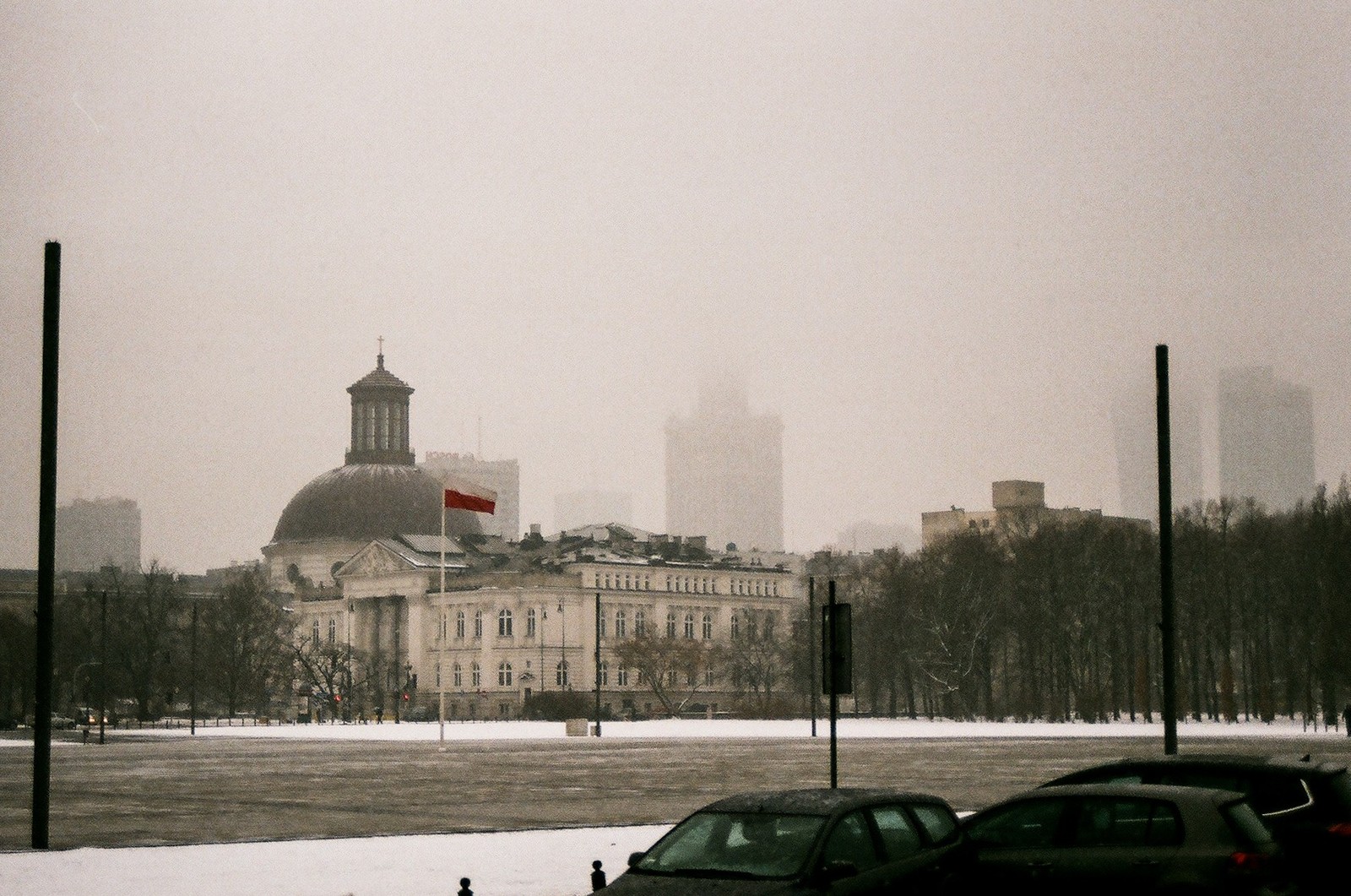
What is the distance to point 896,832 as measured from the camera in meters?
15.7

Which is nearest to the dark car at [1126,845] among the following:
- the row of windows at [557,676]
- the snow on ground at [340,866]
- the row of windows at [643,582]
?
the snow on ground at [340,866]

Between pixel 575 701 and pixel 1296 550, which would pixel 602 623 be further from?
pixel 1296 550

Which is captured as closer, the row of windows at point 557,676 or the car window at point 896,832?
the car window at point 896,832

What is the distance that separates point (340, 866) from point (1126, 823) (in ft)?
36.4

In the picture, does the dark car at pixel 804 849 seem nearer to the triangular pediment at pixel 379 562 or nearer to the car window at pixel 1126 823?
the car window at pixel 1126 823

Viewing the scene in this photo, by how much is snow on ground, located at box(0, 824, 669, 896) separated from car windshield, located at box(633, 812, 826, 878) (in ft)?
21.0

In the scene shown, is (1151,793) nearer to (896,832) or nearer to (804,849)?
(896,832)

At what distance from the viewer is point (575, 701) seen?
144500 millimetres

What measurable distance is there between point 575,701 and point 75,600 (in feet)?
143

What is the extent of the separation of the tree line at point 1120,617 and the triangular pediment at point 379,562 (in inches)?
2457

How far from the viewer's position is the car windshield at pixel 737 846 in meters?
14.5

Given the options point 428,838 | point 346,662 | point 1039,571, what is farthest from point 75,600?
point 428,838

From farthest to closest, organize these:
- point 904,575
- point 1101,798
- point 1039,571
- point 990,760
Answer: point 904,575 → point 1039,571 → point 990,760 → point 1101,798

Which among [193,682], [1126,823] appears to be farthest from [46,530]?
[193,682]
